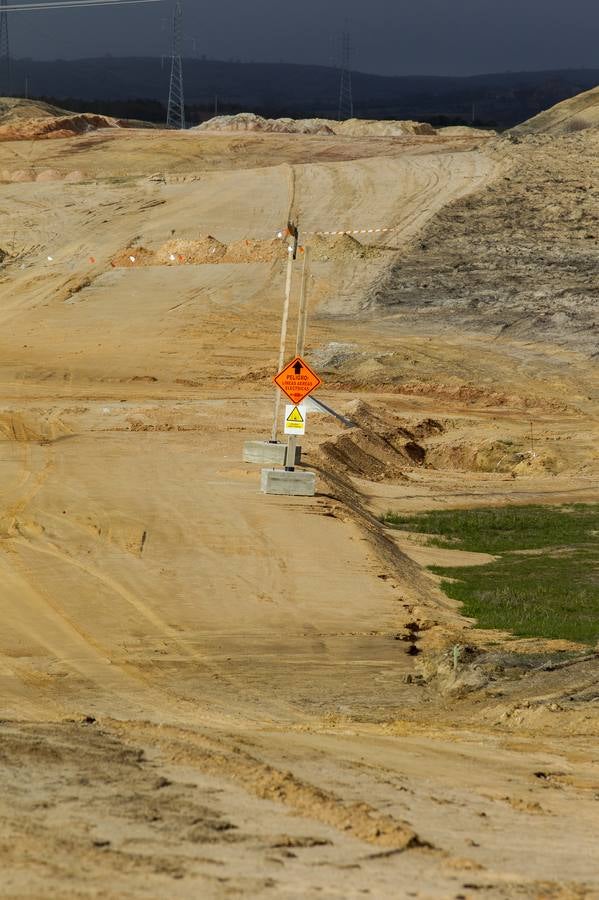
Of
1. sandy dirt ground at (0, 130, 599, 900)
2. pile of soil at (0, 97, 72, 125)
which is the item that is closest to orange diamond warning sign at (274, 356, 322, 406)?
sandy dirt ground at (0, 130, 599, 900)

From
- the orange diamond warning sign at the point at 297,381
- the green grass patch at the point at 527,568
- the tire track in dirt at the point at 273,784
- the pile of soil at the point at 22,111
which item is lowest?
the green grass patch at the point at 527,568

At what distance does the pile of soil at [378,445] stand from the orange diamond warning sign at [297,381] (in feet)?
16.2

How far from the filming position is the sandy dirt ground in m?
6.29

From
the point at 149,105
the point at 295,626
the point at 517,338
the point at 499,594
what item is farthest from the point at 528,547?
the point at 149,105

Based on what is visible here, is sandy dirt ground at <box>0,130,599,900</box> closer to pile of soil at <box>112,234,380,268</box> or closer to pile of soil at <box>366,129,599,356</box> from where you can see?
pile of soil at <box>112,234,380,268</box>

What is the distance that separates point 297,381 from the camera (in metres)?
19.6

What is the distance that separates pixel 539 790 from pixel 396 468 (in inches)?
727

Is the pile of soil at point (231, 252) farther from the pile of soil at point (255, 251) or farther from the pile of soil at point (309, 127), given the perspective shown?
the pile of soil at point (309, 127)

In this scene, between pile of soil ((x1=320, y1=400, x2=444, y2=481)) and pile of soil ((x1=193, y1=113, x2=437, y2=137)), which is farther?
pile of soil ((x1=193, y1=113, x2=437, y2=137))

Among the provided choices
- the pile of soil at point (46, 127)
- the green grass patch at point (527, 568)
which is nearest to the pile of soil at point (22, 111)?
the pile of soil at point (46, 127)

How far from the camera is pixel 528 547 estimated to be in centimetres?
1980

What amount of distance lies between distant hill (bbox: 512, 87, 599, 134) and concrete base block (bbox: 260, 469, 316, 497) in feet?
187

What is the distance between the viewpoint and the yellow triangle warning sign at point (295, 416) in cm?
1950

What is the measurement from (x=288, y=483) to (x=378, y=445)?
316 inches
